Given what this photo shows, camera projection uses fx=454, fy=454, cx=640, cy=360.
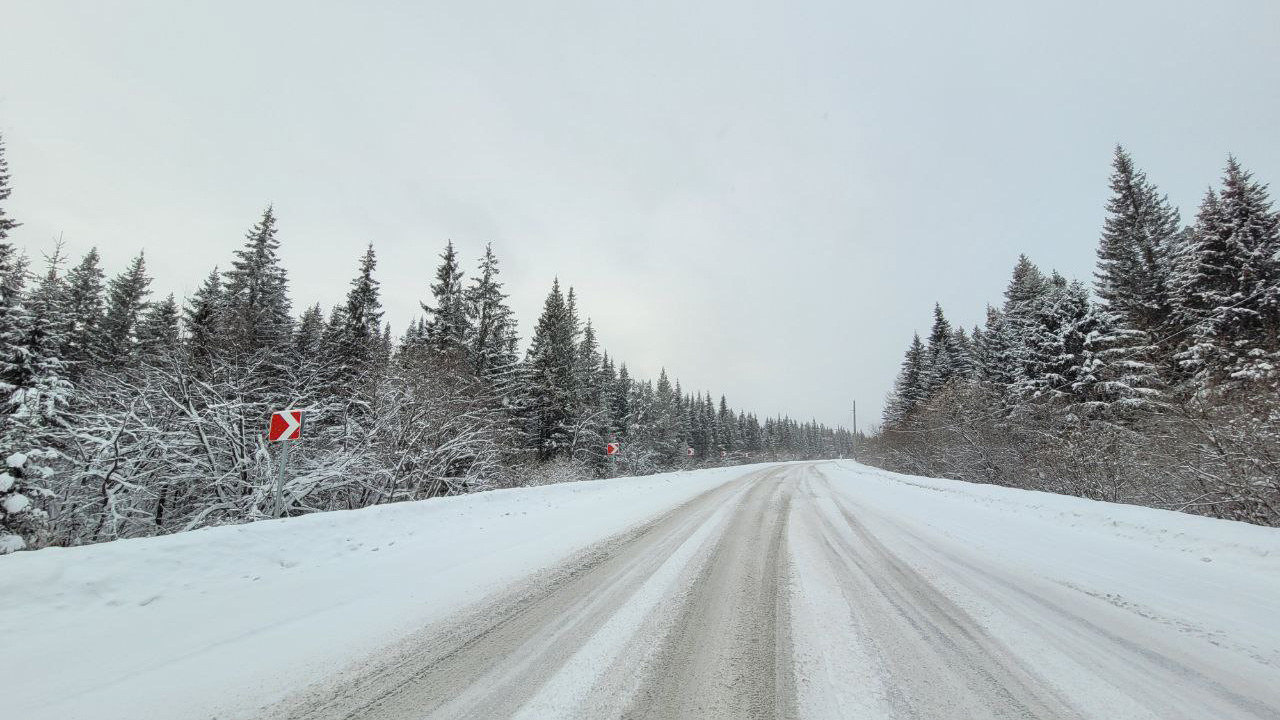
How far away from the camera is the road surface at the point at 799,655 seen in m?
2.27

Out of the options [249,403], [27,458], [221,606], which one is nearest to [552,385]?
[249,403]

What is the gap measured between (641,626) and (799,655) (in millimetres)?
1096

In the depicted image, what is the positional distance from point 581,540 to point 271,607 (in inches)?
140

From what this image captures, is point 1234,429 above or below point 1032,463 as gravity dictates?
above

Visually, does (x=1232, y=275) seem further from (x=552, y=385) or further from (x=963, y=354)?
(x=552, y=385)

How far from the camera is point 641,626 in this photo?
10.8 feet

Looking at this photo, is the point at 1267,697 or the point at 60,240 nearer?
the point at 1267,697

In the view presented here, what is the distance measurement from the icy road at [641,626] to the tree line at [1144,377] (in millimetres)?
3302

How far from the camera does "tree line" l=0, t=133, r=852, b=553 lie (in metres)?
8.38

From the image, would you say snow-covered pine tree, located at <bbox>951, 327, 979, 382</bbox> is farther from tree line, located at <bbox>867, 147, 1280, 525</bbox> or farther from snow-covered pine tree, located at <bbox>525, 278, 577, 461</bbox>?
snow-covered pine tree, located at <bbox>525, 278, 577, 461</bbox>

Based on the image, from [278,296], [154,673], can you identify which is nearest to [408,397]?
[154,673]

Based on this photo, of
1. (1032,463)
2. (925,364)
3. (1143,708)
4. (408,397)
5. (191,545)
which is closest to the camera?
(1143,708)

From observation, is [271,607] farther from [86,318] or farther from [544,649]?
[86,318]

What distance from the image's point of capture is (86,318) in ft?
96.0
